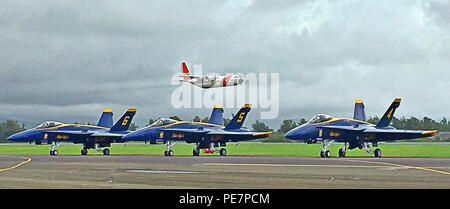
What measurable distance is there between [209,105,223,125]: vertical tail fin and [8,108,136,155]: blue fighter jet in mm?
9120

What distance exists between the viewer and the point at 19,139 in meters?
56.4

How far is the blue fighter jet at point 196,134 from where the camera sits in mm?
53531

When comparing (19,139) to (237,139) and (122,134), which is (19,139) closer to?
(122,134)

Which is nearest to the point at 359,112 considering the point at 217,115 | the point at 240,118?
the point at 240,118

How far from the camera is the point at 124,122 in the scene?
6169 cm

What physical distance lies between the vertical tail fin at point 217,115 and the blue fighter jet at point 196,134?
1.04 m

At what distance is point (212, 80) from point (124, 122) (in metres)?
10.8

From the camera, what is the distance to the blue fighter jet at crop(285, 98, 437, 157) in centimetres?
4669

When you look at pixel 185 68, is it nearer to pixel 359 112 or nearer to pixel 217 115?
pixel 217 115

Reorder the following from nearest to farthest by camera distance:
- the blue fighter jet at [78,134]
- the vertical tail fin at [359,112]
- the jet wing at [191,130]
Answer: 1. the vertical tail fin at [359,112]
2. the jet wing at [191,130]
3. the blue fighter jet at [78,134]

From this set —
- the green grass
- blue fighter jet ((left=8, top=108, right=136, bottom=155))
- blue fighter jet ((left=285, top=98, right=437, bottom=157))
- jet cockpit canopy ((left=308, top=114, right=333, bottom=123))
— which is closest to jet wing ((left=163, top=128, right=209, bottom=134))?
the green grass

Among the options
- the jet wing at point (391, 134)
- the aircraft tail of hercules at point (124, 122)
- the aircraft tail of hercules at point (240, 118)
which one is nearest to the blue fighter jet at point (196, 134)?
the aircraft tail of hercules at point (240, 118)

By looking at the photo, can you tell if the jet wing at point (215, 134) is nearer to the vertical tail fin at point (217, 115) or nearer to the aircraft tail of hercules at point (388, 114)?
the vertical tail fin at point (217, 115)
